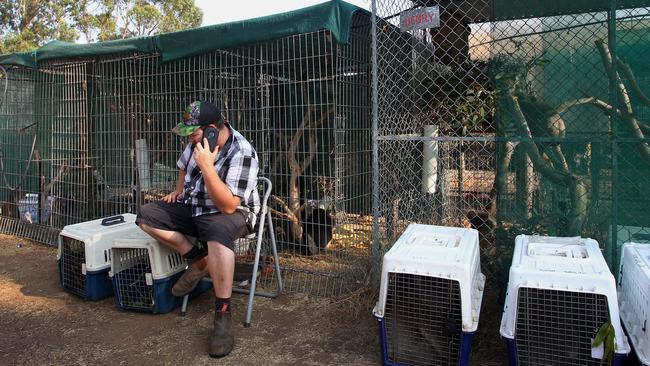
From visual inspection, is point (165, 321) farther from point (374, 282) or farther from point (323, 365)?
point (374, 282)

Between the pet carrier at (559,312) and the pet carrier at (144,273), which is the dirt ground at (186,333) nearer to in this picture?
the pet carrier at (144,273)

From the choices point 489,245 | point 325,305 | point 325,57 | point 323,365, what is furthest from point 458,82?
point 323,365

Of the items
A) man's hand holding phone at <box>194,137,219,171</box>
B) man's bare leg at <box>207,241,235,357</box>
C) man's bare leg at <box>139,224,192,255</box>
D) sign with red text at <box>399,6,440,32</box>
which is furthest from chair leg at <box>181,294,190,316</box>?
sign with red text at <box>399,6,440,32</box>

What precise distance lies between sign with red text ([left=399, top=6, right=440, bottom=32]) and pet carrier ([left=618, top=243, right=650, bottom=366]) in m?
1.82

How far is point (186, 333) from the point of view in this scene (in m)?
3.09

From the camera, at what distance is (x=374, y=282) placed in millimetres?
3420

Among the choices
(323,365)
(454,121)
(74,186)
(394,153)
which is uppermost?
(454,121)

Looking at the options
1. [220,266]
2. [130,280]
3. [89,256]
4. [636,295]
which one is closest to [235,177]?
[220,266]

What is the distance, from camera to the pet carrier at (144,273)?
328 centimetres

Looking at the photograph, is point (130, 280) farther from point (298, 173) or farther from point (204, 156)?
point (298, 173)

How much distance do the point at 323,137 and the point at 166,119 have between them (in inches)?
65.5

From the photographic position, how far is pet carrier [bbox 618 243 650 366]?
1988mm

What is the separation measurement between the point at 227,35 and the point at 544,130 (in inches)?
98.8

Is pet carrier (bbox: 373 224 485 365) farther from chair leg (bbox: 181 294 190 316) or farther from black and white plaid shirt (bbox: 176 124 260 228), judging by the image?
chair leg (bbox: 181 294 190 316)
